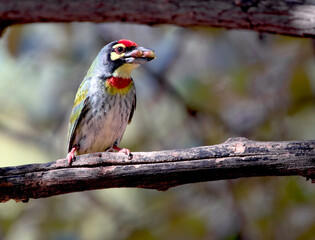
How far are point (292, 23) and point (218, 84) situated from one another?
1580mm

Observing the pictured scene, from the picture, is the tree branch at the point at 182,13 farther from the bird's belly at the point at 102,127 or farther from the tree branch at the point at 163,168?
the tree branch at the point at 163,168

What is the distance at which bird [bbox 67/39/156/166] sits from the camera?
162 inches

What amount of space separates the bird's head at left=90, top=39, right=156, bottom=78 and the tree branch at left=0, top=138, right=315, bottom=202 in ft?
3.79

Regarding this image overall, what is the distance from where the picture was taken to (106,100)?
4121 mm

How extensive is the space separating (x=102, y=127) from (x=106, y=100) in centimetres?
21

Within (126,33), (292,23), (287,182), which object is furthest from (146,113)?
(292,23)

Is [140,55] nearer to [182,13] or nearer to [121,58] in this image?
[121,58]

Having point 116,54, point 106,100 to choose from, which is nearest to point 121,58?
point 116,54

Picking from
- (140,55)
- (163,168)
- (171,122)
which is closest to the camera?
(163,168)

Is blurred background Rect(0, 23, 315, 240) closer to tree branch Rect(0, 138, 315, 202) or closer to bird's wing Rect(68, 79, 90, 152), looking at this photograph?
bird's wing Rect(68, 79, 90, 152)

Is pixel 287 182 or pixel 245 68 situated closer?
pixel 287 182

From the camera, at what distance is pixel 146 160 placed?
296cm

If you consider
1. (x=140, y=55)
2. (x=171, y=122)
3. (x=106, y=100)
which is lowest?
(x=106, y=100)

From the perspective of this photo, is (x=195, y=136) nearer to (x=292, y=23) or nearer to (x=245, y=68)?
(x=245, y=68)
